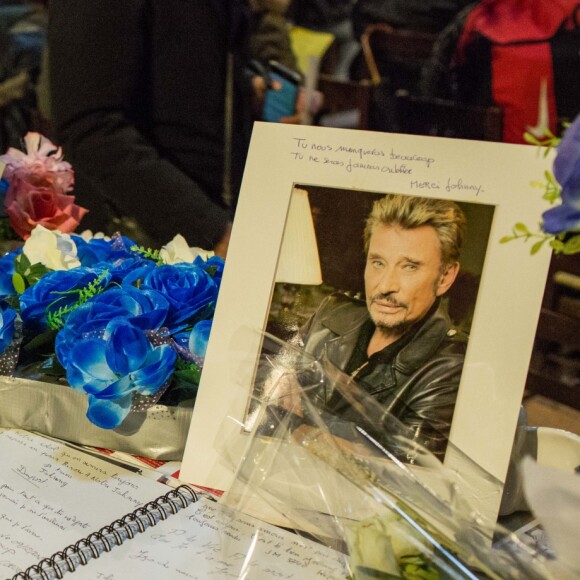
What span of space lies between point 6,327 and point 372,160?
365 mm

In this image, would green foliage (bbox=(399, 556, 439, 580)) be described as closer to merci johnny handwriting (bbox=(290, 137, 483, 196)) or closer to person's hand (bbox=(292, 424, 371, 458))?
person's hand (bbox=(292, 424, 371, 458))

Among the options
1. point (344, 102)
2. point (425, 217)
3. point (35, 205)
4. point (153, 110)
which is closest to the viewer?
point (425, 217)

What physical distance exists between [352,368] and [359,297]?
6 cm

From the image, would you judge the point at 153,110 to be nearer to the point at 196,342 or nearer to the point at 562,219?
the point at 196,342

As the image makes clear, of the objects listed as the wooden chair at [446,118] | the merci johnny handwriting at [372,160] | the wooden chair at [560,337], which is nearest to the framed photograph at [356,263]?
the merci johnny handwriting at [372,160]

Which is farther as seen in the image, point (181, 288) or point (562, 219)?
point (181, 288)

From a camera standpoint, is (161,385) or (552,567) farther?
(161,385)

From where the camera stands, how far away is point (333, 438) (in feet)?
1.73

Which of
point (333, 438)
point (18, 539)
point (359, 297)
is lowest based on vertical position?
point (18, 539)

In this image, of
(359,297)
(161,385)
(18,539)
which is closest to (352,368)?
(359,297)

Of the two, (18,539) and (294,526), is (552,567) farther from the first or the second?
(18,539)

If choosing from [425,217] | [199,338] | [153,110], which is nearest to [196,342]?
[199,338]

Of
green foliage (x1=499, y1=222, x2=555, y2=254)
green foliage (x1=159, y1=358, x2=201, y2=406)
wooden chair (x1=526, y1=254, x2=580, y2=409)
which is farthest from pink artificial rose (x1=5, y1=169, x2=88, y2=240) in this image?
wooden chair (x1=526, y1=254, x2=580, y2=409)

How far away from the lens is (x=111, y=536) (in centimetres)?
52
